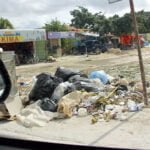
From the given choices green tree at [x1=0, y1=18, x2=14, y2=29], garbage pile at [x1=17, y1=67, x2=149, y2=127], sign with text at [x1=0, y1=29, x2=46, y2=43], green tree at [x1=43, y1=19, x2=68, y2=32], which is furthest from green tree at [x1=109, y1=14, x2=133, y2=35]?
garbage pile at [x1=17, y1=67, x2=149, y2=127]

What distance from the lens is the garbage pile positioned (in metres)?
8.77

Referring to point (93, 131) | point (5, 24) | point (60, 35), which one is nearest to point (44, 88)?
point (93, 131)

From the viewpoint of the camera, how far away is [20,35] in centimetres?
3506

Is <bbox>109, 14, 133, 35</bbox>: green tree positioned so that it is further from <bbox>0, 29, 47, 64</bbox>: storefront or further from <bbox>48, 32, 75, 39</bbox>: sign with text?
<bbox>0, 29, 47, 64</bbox>: storefront

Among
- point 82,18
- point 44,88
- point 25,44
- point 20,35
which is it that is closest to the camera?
point 44,88

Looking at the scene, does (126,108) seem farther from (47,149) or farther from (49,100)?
(47,149)

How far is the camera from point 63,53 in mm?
45875

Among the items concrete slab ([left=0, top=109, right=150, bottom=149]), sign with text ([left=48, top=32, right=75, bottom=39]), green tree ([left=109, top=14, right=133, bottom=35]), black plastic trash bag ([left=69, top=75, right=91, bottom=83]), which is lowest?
concrete slab ([left=0, top=109, right=150, bottom=149])

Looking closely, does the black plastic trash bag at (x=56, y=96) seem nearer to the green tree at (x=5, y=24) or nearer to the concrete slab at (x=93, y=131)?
the concrete slab at (x=93, y=131)

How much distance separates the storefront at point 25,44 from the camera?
3403 cm

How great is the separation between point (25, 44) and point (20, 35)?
176cm

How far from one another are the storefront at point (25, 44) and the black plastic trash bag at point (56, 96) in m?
23.5

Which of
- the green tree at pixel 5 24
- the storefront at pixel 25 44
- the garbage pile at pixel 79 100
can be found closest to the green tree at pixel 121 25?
the green tree at pixel 5 24

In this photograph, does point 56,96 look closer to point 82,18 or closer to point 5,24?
point 5,24
